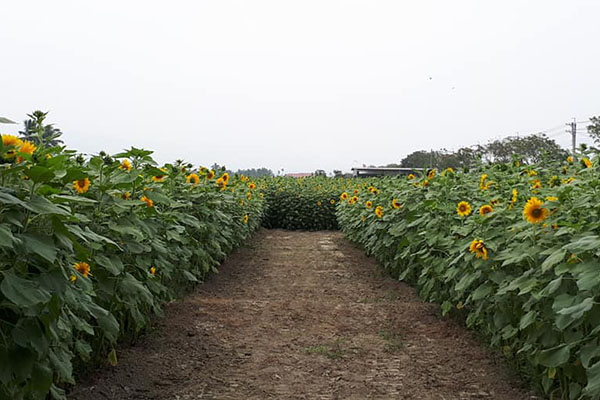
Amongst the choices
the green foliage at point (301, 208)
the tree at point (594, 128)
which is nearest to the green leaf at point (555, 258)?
the green foliage at point (301, 208)

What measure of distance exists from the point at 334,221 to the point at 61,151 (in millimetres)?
13142

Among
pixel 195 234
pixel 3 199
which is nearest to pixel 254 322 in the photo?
pixel 195 234

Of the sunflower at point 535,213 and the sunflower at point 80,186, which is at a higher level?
the sunflower at point 80,186

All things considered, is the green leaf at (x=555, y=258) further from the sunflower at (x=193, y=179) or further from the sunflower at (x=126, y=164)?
the sunflower at (x=193, y=179)

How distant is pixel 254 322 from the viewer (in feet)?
16.4

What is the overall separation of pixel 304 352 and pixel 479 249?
4.75 ft

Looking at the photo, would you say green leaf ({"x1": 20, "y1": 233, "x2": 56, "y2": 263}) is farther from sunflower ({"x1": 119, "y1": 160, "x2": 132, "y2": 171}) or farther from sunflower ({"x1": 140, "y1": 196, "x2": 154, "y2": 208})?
sunflower ({"x1": 119, "y1": 160, "x2": 132, "y2": 171})

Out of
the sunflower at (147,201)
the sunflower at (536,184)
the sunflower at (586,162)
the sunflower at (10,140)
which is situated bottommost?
the sunflower at (147,201)

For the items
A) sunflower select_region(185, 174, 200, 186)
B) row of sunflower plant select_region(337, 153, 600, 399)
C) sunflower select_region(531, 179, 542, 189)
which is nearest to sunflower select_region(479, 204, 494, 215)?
row of sunflower plant select_region(337, 153, 600, 399)

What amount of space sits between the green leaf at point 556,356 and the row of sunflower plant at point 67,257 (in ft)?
6.55

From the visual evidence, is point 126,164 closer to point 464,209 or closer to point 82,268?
point 82,268

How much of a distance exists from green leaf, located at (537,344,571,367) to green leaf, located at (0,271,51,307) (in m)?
2.15

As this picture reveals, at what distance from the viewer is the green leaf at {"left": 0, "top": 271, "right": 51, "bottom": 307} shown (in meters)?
1.75

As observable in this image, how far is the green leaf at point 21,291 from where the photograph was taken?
175 cm
